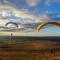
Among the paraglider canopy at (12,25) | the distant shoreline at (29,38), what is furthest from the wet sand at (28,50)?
the paraglider canopy at (12,25)

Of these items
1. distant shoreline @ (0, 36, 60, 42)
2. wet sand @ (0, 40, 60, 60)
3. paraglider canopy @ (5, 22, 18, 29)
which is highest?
paraglider canopy @ (5, 22, 18, 29)

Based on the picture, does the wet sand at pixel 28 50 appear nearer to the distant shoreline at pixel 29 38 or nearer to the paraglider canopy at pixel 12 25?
the distant shoreline at pixel 29 38

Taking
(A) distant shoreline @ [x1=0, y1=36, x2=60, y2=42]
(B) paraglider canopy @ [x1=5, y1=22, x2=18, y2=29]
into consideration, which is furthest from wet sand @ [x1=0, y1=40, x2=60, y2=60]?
(B) paraglider canopy @ [x1=5, y1=22, x2=18, y2=29]

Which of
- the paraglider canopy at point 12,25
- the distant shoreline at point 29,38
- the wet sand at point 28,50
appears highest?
the paraglider canopy at point 12,25

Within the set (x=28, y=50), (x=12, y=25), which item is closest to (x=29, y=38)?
(x=28, y=50)

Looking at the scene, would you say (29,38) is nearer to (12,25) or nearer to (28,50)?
(28,50)

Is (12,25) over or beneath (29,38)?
over

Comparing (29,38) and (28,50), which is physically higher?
(29,38)

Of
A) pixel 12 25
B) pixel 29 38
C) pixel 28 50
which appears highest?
pixel 12 25

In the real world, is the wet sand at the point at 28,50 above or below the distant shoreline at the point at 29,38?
below

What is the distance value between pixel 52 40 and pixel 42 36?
0.12 m

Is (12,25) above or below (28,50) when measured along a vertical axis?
above

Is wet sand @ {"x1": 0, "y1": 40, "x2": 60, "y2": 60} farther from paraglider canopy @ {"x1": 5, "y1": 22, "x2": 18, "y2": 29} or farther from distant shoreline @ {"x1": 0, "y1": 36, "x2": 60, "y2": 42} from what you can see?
paraglider canopy @ {"x1": 5, "y1": 22, "x2": 18, "y2": 29}

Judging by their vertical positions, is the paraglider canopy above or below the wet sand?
above
